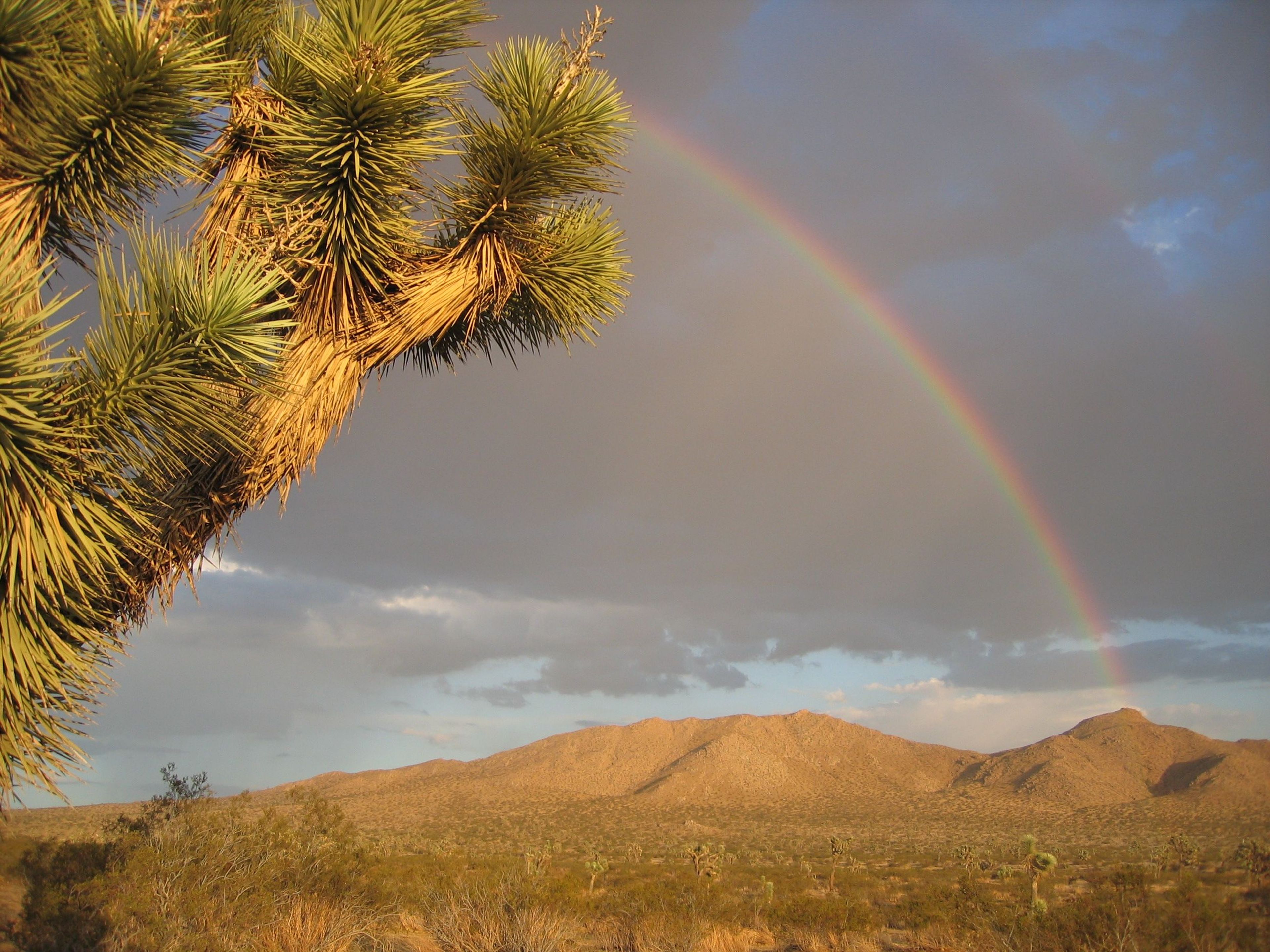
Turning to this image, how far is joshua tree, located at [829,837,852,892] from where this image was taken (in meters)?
22.7

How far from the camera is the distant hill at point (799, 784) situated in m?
51.5

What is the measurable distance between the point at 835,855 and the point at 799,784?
48.6 metres

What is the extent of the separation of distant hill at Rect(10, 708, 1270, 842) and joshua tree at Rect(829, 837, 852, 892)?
15.9 m

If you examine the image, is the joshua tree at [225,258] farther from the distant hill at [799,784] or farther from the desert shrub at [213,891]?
the distant hill at [799,784]

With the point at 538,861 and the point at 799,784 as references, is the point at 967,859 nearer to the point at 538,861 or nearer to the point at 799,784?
the point at 538,861

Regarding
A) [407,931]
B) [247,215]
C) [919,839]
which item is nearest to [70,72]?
[247,215]

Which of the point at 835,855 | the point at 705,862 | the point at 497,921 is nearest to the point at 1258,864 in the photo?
the point at 497,921

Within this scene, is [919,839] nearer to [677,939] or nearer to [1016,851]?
[1016,851]

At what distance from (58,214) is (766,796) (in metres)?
71.8

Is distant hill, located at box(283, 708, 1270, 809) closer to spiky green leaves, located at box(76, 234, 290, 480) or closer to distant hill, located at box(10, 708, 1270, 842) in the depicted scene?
distant hill, located at box(10, 708, 1270, 842)

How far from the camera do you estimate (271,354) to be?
4.97 metres

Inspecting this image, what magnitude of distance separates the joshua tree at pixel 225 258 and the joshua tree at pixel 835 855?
19.3 m

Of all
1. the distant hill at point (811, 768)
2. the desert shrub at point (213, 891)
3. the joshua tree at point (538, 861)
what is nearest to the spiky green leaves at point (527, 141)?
the desert shrub at point (213, 891)

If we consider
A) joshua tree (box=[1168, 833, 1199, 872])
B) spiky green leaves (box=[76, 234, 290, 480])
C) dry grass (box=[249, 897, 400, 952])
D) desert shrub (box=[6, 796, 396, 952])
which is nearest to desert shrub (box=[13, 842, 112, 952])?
desert shrub (box=[6, 796, 396, 952])
